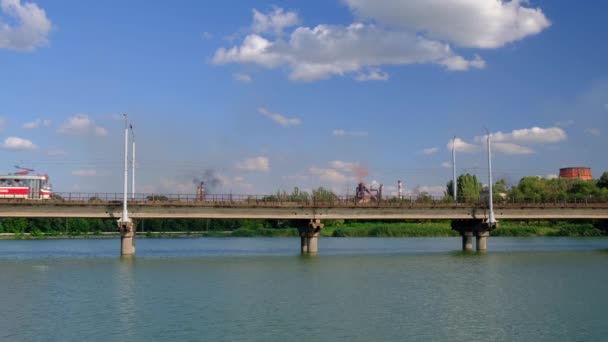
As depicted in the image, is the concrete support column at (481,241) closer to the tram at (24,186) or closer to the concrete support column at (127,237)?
the concrete support column at (127,237)

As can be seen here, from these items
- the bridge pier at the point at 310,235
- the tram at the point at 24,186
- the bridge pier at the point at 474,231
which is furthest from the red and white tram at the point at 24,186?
the bridge pier at the point at 474,231

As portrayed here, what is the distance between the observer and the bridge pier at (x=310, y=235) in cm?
9194

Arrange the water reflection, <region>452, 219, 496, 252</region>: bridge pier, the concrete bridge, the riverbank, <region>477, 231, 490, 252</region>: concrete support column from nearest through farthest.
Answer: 1. the water reflection
2. the concrete bridge
3. <region>477, 231, 490, 252</region>: concrete support column
4. <region>452, 219, 496, 252</region>: bridge pier
5. the riverbank

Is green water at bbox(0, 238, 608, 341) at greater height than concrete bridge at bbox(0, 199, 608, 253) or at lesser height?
lesser

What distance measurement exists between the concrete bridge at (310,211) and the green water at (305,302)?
11879 millimetres

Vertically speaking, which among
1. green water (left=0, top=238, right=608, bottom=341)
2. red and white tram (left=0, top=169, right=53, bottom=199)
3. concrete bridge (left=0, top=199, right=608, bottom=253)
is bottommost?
green water (left=0, top=238, right=608, bottom=341)

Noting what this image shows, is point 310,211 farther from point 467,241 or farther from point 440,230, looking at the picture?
point 440,230

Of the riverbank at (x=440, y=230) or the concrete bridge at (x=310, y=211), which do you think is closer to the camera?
the concrete bridge at (x=310, y=211)

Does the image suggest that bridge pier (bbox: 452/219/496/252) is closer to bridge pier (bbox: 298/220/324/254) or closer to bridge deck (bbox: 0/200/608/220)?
bridge deck (bbox: 0/200/608/220)

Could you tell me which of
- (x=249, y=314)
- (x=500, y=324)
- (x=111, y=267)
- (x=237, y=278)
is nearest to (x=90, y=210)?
(x=111, y=267)

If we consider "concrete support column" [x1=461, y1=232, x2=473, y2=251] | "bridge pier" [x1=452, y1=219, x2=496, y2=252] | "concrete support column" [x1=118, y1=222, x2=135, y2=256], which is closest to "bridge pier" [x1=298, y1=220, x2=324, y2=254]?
"concrete support column" [x1=118, y1=222, x2=135, y2=256]

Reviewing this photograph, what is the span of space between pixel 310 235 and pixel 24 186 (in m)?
40.3

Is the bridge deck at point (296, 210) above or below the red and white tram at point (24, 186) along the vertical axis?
below

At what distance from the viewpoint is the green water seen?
110 ft
